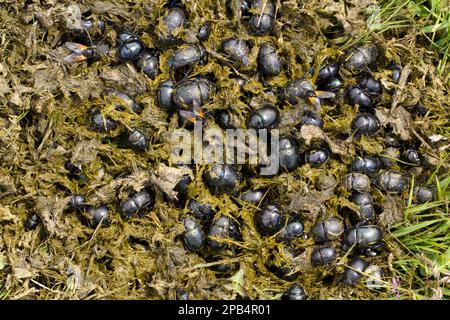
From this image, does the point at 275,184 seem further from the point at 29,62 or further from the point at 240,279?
the point at 29,62

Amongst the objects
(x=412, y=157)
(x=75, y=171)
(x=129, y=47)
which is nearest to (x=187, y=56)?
(x=129, y=47)

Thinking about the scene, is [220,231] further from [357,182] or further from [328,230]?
[357,182]

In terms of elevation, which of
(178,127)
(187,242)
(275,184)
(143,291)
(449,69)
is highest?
(449,69)

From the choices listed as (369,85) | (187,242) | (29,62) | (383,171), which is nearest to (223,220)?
(187,242)

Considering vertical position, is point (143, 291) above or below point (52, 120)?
below
